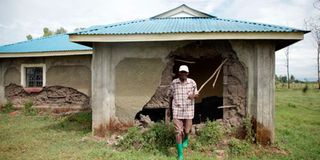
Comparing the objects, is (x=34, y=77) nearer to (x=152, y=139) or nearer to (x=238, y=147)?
(x=152, y=139)

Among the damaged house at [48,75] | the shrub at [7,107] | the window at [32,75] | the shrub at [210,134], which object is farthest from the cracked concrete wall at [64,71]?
the shrub at [210,134]

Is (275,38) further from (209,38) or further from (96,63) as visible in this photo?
(96,63)

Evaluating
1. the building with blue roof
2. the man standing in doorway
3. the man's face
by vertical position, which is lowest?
the man standing in doorway

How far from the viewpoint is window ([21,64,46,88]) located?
38.9 feet

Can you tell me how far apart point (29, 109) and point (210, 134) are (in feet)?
28.8

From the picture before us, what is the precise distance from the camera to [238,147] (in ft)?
19.9

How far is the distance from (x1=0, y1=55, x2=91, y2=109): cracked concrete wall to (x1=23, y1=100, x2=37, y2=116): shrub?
1.06 meters

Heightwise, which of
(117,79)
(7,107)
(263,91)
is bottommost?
(7,107)

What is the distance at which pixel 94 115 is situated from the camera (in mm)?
7062

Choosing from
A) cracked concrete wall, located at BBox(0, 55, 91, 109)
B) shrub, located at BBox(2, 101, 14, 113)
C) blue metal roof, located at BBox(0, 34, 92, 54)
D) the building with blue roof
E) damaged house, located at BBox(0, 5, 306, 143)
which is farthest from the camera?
shrub, located at BBox(2, 101, 14, 113)

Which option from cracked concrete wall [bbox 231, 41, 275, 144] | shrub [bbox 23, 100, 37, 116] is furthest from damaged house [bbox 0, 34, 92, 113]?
cracked concrete wall [bbox 231, 41, 275, 144]

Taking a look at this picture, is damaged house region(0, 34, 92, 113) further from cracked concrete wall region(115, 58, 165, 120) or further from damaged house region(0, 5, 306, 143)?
cracked concrete wall region(115, 58, 165, 120)

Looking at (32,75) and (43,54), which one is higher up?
(43,54)

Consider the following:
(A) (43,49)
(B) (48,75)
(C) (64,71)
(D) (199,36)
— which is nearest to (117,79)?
(D) (199,36)
